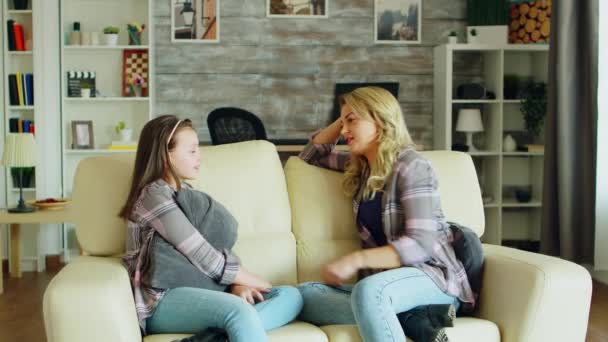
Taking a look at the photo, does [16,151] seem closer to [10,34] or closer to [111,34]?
[10,34]

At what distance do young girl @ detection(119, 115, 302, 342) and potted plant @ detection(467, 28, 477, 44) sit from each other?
383 cm

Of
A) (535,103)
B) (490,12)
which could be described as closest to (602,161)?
(535,103)

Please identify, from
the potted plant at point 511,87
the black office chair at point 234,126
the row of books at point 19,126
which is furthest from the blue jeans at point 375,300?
the potted plant at point 511,87

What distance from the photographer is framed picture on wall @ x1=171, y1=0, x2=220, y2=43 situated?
20.4 feet

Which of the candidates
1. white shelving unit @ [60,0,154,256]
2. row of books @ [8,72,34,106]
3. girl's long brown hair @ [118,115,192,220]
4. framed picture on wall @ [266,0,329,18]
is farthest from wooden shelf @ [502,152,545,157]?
girl's long brown hair @ [118,115,192,220]

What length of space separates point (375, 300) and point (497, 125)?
4.02m

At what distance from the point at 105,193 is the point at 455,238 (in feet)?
3.80

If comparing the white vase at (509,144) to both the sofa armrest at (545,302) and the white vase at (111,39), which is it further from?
the sofa armrest at (545,302)

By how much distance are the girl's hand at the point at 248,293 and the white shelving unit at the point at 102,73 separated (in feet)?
11.3

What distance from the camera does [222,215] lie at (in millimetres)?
2725

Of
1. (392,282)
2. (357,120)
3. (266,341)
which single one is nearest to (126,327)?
(266,341)

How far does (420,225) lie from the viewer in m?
2.64

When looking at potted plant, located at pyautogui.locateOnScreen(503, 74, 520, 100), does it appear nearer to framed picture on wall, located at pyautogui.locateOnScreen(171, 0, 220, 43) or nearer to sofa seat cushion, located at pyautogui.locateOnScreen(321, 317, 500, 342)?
framed picture on wall, located at pyautogui.locateOnScreen(171, 0, 220, 43)

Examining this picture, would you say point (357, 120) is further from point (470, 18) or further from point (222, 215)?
point (470, 18)
